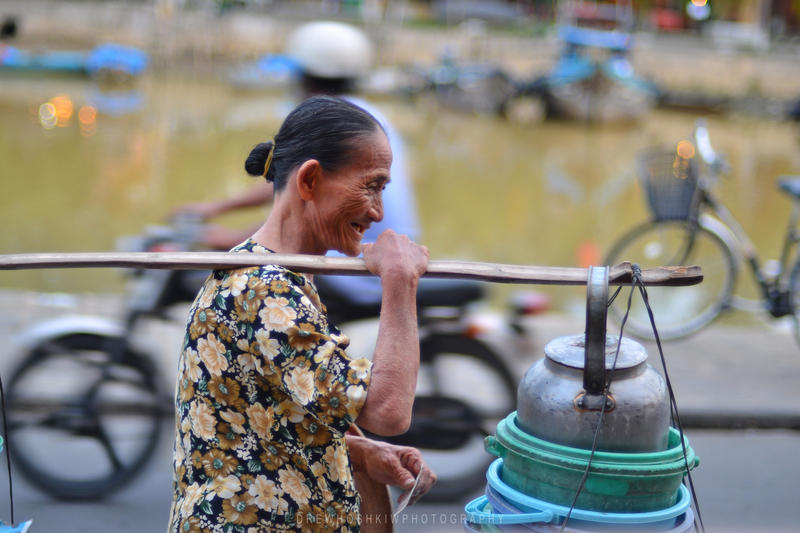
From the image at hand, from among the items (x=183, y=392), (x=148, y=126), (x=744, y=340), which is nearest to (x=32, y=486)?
(x=183, y=392)

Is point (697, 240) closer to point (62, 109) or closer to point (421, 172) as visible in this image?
point (421, 172)

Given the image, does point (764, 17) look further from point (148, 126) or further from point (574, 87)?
point (148, 126)

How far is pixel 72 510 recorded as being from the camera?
3523 millimetres

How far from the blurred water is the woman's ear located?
315cm

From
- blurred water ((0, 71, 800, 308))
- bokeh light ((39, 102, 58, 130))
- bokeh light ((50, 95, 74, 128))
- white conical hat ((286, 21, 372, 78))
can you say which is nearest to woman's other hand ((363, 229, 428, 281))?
white conical hat ((286, 21, 372, 78))

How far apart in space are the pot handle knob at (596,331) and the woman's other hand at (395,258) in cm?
30

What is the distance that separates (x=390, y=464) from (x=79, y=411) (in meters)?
2.09

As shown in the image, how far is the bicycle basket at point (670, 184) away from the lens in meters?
5.34

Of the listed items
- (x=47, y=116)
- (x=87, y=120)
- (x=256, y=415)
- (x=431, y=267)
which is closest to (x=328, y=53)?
(x=431, y=267)

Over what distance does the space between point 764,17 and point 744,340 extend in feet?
111

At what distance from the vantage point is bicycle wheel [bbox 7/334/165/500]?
136 inches

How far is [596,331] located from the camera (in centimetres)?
162

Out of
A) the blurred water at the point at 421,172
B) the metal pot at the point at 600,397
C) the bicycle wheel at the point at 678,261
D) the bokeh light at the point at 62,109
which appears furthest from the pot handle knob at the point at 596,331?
the bokeh light at the point at 62,109

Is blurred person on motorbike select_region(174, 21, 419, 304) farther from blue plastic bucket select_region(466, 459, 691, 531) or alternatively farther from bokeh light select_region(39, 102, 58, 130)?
bokeh light select_region(39, 102, 58, 130)
